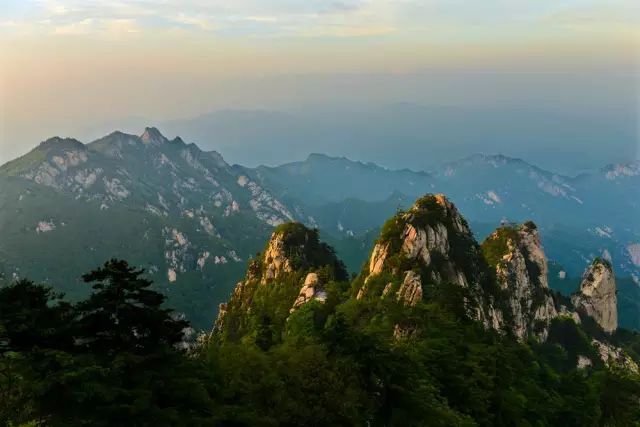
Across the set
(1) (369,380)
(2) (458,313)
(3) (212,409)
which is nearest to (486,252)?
(2) (458,313)

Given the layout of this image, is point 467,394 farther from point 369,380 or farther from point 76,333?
point 76,333

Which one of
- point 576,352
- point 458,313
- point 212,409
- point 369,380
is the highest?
point 212,409

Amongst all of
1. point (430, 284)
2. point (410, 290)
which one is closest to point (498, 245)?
point (430, 284)

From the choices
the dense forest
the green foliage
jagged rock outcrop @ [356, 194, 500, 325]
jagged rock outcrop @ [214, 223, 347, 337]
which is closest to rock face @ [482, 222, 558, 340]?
the green foliage

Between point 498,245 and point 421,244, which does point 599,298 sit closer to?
point 498,245

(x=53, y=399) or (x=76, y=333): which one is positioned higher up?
(x=76, y=333)

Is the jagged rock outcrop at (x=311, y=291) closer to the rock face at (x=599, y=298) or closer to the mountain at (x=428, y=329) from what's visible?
the mountain at (x=428, y=329)
